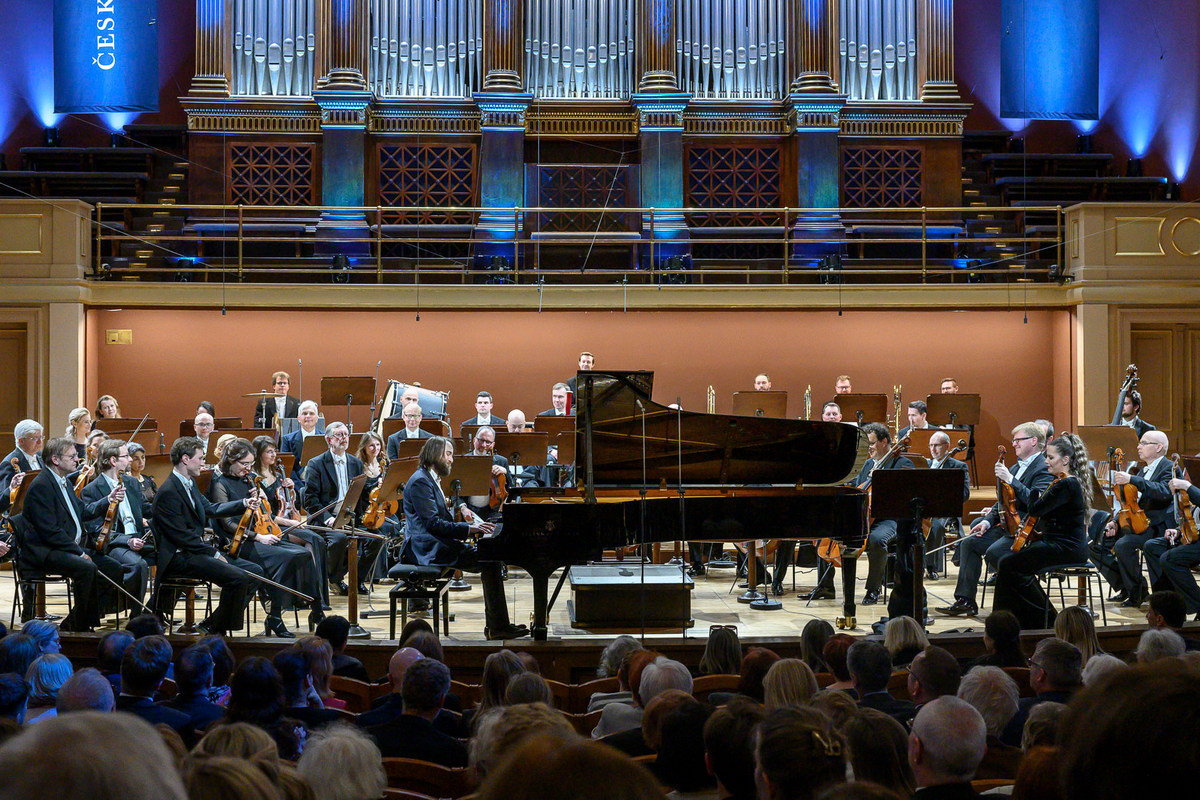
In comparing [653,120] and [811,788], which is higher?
[653,120]

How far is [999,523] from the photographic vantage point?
812cm

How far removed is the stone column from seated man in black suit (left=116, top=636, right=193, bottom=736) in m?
12.2

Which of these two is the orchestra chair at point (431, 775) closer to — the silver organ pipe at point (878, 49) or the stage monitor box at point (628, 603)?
the stage monitor box at point (628, 603)

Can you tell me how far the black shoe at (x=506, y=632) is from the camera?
22.3 feet

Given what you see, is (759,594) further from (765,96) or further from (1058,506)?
(765,96)

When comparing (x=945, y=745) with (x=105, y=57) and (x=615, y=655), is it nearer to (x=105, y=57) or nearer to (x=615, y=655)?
(x=615, y=655)

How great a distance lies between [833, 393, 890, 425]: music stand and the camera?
10469mm

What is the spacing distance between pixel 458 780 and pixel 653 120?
1147 cm

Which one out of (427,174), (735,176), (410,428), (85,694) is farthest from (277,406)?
(85,694)

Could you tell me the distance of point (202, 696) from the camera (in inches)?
163

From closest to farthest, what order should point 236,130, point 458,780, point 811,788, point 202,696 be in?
point 811,788
point 458,780
point 202,696
point 236,130

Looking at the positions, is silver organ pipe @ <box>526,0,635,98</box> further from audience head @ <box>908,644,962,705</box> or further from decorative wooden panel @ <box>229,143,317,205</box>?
audience head @ <box>908,644,962,705</box>

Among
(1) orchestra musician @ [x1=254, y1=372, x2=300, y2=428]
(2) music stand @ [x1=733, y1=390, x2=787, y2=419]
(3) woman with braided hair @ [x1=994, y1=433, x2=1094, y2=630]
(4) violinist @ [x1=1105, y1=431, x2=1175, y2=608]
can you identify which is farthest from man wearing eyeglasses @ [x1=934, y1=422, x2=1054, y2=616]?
(1) orchestra musician @ [x1=254, y1=372, x2=300, y2=428]

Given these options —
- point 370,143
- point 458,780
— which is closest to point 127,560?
point 458,780
